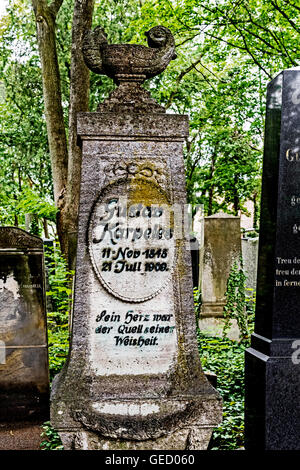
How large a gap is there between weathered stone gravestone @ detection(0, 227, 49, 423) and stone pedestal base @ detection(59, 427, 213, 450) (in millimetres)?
2022

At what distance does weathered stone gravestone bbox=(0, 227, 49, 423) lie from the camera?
18.5 feet

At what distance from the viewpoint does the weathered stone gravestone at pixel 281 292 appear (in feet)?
13.7

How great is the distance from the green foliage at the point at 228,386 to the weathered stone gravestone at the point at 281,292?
1.30ft

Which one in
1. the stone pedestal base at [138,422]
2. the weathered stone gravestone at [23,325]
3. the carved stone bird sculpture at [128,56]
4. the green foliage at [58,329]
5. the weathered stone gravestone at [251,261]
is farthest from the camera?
the weathered stone gravestone at [251,261]

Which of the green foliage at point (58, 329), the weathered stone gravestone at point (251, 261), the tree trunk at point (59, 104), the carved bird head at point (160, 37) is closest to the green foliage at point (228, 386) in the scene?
the green foliage at point (58, 329)

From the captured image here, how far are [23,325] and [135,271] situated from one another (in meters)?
2.28

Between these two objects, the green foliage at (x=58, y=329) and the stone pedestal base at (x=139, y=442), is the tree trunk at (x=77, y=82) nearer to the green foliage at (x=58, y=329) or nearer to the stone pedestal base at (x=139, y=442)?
the green foliage at (x=58, y=329)

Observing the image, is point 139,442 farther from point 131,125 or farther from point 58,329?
point 58,329

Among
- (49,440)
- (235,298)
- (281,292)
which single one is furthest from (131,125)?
(235,298)

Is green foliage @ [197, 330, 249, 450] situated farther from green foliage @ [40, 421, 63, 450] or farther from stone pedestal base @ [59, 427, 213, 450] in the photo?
green foliage @ [40, 421, 63, 450]

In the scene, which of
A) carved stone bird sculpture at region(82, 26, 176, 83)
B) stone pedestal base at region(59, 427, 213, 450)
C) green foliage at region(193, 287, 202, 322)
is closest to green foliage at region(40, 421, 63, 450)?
stone pedestal base at region(59, 427, 213, 450)

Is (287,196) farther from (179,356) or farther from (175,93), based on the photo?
(175,93)

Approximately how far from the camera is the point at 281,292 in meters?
4.28
